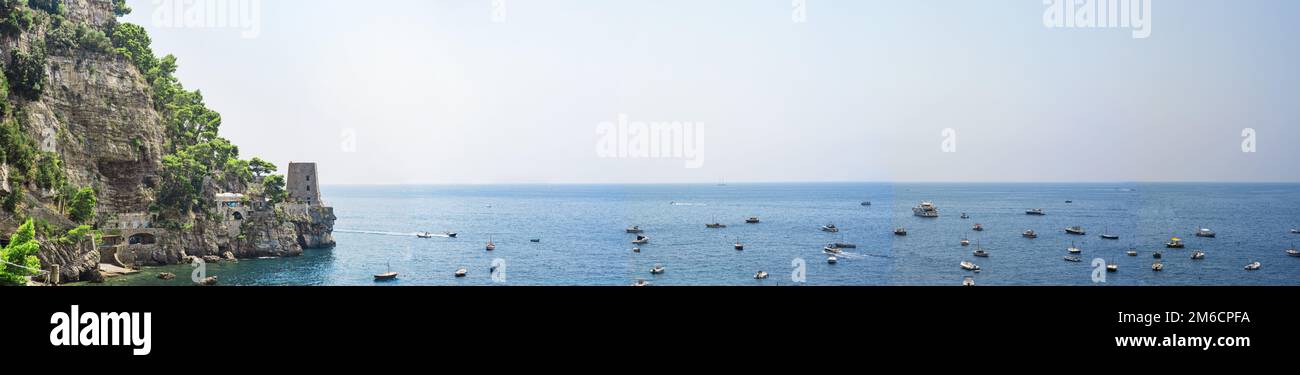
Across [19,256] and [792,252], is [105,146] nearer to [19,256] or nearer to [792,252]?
[19,256]

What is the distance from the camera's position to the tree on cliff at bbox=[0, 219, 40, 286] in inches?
1040

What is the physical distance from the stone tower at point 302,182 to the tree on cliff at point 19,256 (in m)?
21.4

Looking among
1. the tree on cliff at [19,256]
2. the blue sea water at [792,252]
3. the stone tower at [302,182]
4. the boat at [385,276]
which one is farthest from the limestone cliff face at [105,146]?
the boat at [385,276]

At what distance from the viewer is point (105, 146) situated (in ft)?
132

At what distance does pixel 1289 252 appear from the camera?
1854 inches

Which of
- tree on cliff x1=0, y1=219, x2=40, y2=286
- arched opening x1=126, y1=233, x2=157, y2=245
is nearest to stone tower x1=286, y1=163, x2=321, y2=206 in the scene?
arched opening x1=126, y1=233, x2=157, y2=245

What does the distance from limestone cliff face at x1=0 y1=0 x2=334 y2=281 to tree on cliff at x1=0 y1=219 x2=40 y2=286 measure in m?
4.16

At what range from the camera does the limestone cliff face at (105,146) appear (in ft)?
114

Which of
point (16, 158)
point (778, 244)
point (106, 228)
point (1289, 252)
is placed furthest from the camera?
point (778, 244)

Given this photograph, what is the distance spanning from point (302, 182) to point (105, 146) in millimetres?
12489
